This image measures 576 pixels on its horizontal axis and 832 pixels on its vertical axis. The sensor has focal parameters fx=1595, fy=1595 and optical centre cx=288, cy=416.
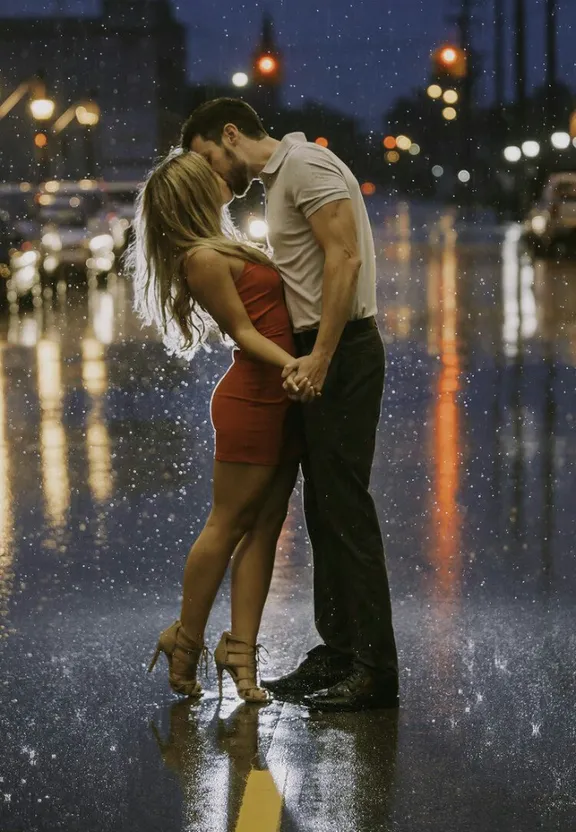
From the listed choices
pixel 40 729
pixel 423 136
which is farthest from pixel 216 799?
pixel 423 136

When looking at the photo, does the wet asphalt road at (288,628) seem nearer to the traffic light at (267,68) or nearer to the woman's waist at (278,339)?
the woman's waist at (278,339)

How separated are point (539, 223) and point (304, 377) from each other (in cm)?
3676

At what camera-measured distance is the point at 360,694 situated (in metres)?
5.30

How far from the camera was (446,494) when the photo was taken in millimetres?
9172

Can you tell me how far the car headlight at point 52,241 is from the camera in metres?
32.5

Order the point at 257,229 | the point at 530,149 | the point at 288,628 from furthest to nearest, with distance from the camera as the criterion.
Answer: the point at 530,149, the point at 257,229, the point at 288,628

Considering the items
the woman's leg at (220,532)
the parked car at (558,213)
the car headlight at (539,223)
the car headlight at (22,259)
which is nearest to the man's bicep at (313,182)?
the woman's leg at (220,532)

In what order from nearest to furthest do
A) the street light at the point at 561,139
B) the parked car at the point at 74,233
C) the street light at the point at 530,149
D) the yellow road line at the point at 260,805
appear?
the yellow road line at the point at 260,805
the parked car at the point at 74,233
the street light at the point at 561,139
the street light at the point at 530,149

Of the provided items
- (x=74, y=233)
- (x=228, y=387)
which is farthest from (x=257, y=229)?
(x=228, y=387)

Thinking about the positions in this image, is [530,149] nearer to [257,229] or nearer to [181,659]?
[257,229]

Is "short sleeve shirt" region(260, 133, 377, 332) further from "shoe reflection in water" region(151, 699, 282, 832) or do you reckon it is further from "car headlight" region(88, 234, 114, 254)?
"car headlight" region(88, 234, 114, 254)

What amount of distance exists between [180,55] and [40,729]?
94679 millimetres

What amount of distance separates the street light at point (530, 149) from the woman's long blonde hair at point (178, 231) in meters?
67.3

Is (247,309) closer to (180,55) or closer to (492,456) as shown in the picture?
(492,456)
